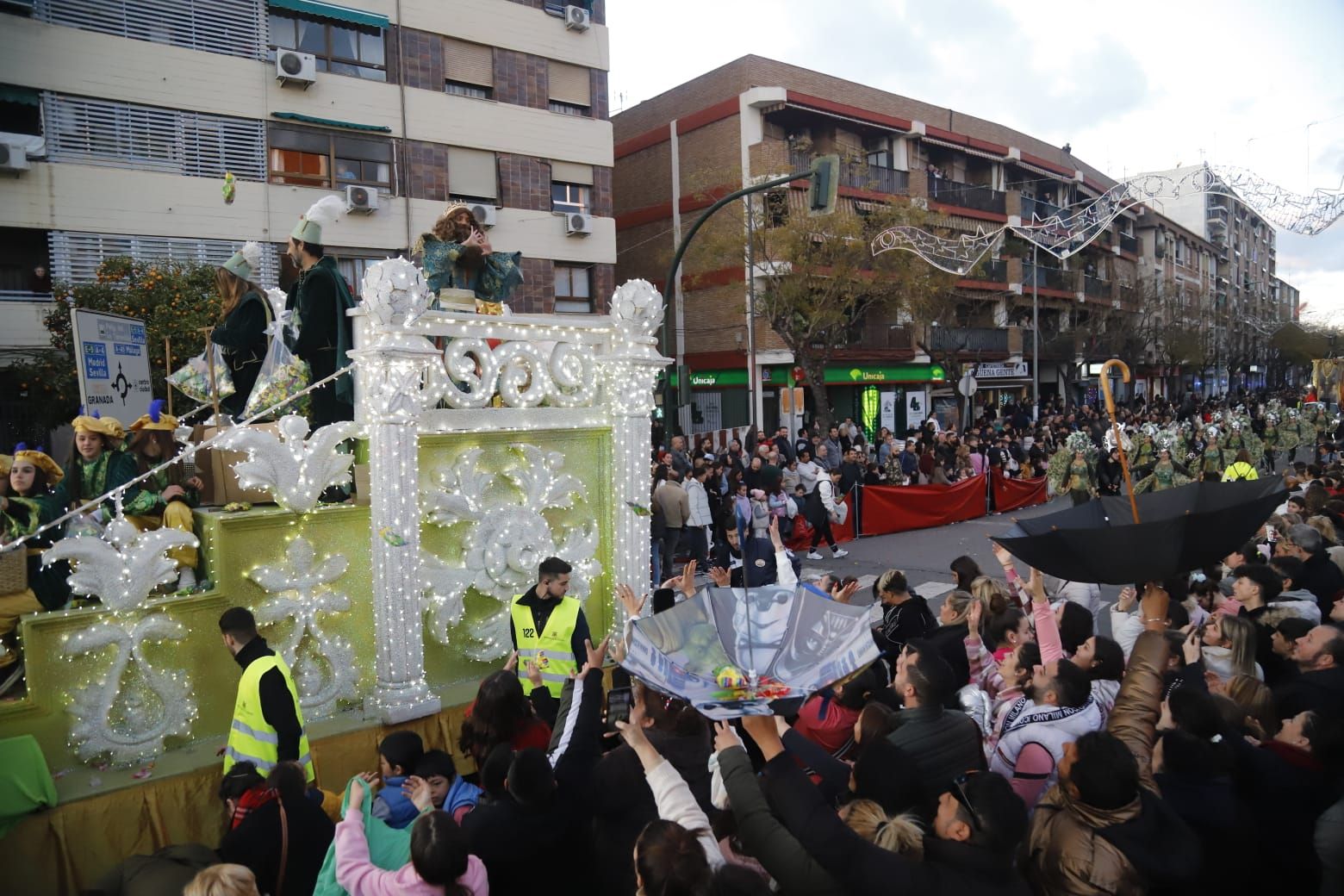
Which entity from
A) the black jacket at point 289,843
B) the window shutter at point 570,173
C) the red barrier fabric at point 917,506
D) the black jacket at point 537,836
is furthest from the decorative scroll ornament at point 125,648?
the window shutter at point 570,173

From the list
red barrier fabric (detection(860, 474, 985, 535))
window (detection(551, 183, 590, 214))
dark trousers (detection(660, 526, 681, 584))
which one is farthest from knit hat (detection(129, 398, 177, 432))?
window (detection(551, 183, 590, 214))

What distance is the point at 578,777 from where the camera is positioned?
356cm

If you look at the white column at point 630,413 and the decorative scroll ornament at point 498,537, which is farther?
the white column at point 630,413

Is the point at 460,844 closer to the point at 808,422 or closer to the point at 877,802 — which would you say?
the point at 877,802

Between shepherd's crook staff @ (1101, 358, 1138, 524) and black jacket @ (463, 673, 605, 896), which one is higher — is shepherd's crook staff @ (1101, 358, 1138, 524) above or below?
above

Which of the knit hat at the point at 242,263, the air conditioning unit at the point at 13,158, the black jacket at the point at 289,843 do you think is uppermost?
the air conditioning unit at the point at 13,158

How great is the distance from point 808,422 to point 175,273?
20531 mm

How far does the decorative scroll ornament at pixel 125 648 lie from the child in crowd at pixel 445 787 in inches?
66.9

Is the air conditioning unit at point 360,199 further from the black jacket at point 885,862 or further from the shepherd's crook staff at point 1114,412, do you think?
the black jacket at point 885,862

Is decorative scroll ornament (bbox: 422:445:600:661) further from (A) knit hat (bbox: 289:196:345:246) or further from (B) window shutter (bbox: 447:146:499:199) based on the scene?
(B) window shutter (bbox: 447:146:499:199)

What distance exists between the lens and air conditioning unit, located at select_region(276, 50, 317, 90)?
64.7ft

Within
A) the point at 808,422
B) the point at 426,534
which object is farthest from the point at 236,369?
the point at 808,422

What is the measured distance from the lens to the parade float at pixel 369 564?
14.3 ft

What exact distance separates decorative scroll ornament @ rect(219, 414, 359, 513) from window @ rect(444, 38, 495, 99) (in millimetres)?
19872
